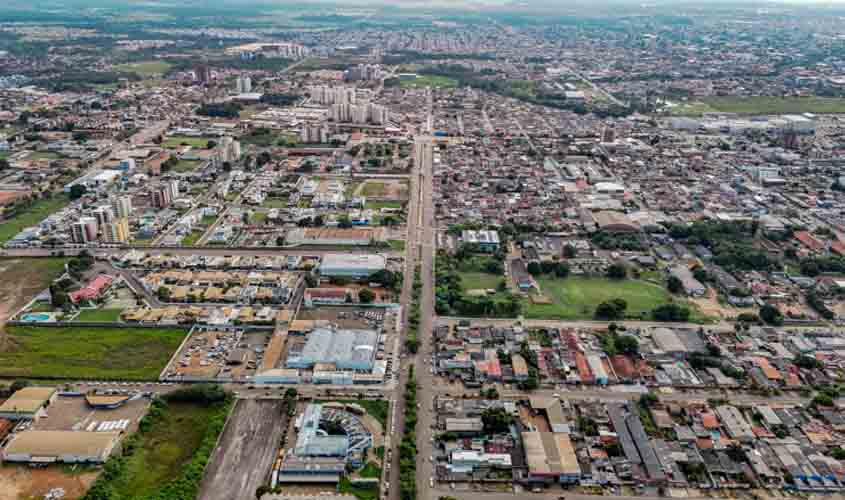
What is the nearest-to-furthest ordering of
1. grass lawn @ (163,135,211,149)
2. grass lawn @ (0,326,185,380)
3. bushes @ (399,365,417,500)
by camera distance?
bushes @ (399,365,417,500) → grass lawn @ (0,326,185,380) → grass lawn @ (163,135,211,149)

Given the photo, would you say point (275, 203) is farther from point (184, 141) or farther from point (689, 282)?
point (689, 282)

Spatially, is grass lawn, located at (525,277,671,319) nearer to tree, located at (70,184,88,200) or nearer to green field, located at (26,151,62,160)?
tree, located at (70,184,88,200)

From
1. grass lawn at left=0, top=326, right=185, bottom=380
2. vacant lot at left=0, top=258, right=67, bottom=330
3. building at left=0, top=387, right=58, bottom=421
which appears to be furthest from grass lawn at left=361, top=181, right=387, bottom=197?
building at left=0, top=387, right=58, bottom=421

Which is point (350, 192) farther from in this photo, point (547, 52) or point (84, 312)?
point (547, 52)

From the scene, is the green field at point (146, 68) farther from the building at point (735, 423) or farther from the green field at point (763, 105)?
the building at point (735, 423)

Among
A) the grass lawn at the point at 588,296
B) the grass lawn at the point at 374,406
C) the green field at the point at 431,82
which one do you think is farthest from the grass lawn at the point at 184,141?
the grass lawn at the point at 374,406

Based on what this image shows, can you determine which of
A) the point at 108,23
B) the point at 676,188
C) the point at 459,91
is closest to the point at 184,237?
the point at 676,188
